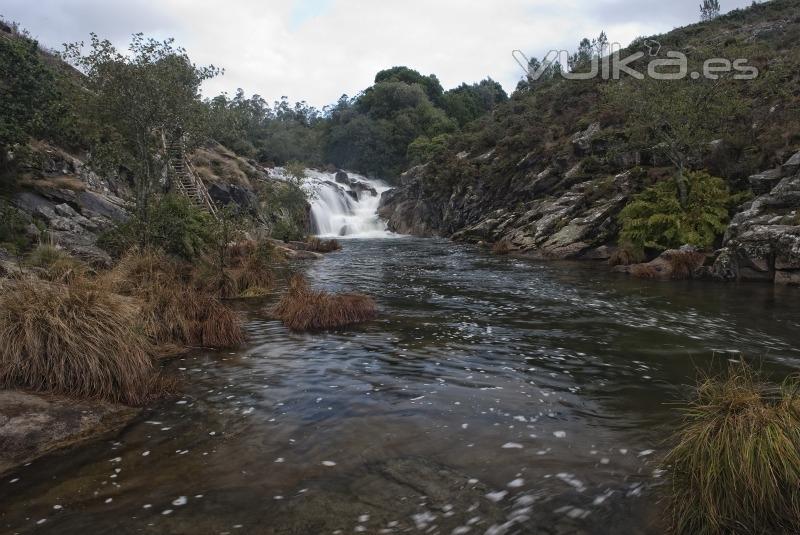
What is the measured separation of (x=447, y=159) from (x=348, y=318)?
1775 inches

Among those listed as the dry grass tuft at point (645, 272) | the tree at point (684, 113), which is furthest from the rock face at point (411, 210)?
the dry grass tuft at point (645, 272)

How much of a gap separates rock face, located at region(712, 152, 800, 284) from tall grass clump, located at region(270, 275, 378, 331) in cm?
1473

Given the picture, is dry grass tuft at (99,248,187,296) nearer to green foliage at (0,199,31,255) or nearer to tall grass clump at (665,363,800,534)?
green foliage at (0,199,31,255)

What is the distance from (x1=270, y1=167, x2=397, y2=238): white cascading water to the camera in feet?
182

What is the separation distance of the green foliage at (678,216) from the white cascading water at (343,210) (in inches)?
1258

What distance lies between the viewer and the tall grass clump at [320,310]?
1265cm

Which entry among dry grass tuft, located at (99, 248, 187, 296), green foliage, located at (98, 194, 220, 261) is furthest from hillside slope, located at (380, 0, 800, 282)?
dry grass tuft, located at (99, 248, 187, 296)

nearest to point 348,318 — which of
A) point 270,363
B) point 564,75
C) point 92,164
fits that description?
point 270,363

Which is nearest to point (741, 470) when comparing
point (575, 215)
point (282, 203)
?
point (575, 215)

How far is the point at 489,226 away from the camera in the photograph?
40.4 meters

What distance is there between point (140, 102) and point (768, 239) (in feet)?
74.9

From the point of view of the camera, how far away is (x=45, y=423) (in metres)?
6.36

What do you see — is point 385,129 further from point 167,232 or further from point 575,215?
point 167,232

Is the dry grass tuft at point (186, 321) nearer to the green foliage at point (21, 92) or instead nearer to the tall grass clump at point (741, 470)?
the tall grass clump at point (741, 470)
